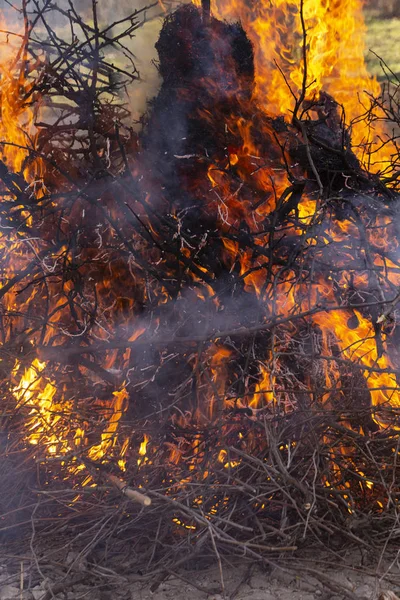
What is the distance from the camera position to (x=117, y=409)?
12.3 ft

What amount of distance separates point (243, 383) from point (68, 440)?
3.68ft

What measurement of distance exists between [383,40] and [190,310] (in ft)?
18.7

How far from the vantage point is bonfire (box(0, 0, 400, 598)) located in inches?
122

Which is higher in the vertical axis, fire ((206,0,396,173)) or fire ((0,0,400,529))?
fire ((206,0,396,173))

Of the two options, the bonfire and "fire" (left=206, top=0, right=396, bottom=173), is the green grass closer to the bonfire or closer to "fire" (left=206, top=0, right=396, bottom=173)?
"fire" (left=206, top=0, right=396, bottom=173)

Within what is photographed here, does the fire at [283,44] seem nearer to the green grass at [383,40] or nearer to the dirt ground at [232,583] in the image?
the green grass at [383,40]

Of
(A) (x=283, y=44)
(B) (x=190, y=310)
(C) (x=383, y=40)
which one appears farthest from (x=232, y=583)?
(C) (x=383, y=40)

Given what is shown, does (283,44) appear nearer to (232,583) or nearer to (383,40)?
(383,40)

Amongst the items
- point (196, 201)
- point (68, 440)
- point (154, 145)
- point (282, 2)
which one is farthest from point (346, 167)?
point (68, 440)

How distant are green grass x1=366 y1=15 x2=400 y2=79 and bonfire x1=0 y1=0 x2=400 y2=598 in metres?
3.77

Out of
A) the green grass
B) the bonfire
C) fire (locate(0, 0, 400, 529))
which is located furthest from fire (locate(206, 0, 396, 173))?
the green grass

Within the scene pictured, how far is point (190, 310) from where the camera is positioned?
380cm

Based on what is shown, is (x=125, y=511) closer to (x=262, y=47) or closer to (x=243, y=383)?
(x=243, y=383)

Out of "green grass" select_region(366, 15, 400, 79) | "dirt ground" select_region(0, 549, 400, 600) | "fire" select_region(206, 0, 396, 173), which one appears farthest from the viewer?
"green grass" select_region(366, 15, 400, 79)
